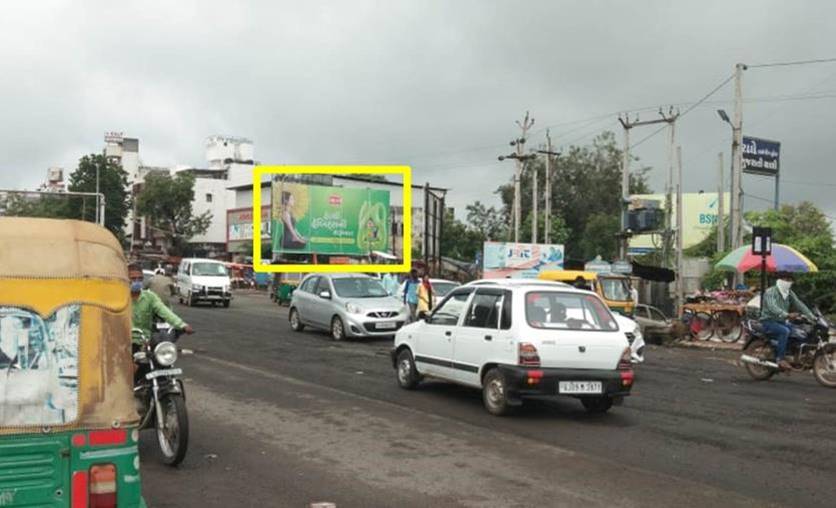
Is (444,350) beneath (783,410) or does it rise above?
above

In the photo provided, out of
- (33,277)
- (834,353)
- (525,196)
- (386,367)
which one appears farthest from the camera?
(525,196)

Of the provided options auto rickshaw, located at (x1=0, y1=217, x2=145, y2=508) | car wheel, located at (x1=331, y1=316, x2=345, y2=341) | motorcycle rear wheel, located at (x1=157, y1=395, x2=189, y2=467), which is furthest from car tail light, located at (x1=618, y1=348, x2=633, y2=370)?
car wheel, located at (x1=331, y1=316, x2=345, y2=341)

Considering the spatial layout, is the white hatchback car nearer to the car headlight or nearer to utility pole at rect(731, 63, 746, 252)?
the car headlight

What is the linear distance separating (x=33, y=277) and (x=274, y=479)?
10.3ft

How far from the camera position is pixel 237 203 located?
7475 cm

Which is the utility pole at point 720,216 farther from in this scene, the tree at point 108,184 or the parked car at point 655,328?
the tree at point 108,184

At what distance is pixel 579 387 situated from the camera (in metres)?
8.88

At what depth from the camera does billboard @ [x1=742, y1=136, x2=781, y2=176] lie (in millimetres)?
44125

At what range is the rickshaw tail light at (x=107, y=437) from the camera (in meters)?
3.85

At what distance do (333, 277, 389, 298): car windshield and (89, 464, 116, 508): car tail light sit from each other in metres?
15.4

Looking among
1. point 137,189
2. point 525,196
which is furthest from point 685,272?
point 137,189

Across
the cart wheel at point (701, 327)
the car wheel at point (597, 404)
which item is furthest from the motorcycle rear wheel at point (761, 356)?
the cart wheel at point (701, 327)

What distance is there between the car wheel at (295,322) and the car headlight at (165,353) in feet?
47.0

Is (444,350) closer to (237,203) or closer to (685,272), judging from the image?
(685,272)
